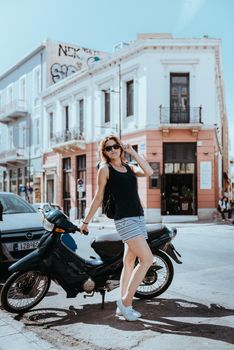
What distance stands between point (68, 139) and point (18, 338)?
87.2ft

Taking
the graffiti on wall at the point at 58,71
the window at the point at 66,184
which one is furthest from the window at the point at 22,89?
the window at the point at 66,184

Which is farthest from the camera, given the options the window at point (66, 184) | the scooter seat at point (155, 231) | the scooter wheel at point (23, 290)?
the window at point (66, 184)

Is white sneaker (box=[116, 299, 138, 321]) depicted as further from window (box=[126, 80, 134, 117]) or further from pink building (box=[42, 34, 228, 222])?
window (box=[126, 80, 134, 117])

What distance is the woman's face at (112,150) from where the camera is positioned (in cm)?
473

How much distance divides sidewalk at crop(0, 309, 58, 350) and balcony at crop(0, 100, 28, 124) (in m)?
34.6

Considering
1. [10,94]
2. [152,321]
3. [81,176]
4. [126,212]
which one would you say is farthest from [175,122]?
[10,94]

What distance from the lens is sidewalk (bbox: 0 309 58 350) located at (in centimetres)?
396

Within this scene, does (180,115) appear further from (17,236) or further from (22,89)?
(22,89)

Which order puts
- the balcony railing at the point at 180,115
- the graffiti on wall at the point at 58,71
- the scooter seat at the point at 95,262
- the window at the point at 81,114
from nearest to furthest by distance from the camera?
1. the scooter seat at the point at 95,262
2. the balcony railing at the point at 180,115
3. the window at the point at 81,114
4. the graffiti on wall at the point at 58,71

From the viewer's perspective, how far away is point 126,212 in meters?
4.62

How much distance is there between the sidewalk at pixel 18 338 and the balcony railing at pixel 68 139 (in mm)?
24404

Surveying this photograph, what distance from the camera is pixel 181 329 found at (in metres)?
4.36

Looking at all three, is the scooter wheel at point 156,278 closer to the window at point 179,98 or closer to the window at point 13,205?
the window at point 13,205

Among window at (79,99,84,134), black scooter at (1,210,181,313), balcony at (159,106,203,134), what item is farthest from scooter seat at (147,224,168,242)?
window at (79,99,84,134)
